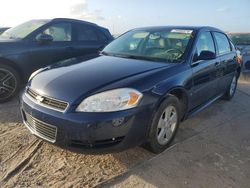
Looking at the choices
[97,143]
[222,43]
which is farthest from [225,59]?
[97,143]

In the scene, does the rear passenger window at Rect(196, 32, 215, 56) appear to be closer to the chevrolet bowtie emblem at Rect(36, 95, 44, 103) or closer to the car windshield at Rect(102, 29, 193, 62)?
the car windshield at Rect(102, 29, 193, 62)

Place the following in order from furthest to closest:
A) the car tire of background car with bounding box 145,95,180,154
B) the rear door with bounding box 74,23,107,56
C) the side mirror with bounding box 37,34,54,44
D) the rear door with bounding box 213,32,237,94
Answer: the rear door with bounding box 74,23,107,56, the side mirror with bounding box 37,34,54,44, the rear door with bounding box 213,32,237,94, the car tire of background car with bounding box 145,95,180,154

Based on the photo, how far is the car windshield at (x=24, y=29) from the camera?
5625mm

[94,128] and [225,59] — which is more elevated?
[225,59]

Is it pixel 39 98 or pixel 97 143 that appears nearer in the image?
pixel 97 143

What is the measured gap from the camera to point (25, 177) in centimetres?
294

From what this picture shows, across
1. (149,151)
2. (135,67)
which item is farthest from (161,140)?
(135,67)

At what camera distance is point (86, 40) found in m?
6.37

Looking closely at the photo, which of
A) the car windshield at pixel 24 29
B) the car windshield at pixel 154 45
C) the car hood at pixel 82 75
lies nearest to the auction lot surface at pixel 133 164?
the car hood at pixel 82 75

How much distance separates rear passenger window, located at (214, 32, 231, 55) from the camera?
200 inches

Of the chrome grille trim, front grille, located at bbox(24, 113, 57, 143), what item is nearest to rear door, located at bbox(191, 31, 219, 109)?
the chrome grille trim

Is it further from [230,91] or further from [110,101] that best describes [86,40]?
[110,101]

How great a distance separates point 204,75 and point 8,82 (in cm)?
334

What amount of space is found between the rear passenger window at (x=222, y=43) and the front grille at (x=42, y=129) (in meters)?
3.34
